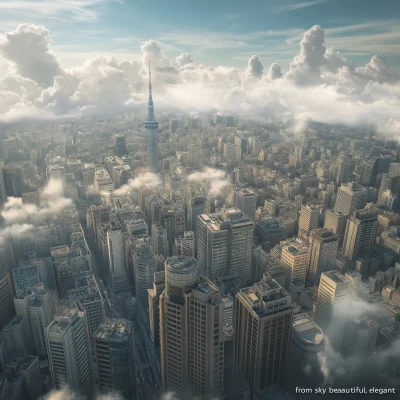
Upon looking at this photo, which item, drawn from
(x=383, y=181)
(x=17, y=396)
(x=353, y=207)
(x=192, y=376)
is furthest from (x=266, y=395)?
(x=383, y=181)

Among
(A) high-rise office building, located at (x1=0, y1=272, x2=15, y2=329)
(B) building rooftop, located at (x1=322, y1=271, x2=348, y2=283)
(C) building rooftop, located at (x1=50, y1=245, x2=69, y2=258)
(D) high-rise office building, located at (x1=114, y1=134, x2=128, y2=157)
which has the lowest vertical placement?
(A) high-rise office building, located at (x1=0, y1=272, x2=15, y2=329)

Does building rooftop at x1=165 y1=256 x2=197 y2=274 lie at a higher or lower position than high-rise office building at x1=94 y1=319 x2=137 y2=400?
higher

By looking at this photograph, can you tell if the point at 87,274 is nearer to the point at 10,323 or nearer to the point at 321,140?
the point at 10,323

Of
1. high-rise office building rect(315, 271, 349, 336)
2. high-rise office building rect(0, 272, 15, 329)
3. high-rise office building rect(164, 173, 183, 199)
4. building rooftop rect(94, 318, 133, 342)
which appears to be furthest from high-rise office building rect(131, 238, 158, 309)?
high-rise office building rect(164, 173, 183, 199)

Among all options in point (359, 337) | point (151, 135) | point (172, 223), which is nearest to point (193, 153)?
point (151, 135)

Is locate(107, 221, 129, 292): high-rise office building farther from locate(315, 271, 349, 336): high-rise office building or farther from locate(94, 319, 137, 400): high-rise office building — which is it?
locate(315, 271, 349, 336): high-rise office building

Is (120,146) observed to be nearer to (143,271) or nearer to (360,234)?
(143,271)
